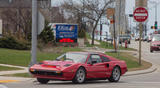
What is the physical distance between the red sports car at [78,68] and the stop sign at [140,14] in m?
10.1

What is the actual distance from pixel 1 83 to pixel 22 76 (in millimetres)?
2669

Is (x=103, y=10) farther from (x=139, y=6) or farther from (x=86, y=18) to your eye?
(x=139, y=6)

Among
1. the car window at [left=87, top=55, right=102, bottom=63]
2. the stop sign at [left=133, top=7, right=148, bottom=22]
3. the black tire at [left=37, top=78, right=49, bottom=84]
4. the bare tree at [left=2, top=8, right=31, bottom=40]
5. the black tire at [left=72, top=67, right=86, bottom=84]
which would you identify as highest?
the bare tree at [left=2, top=8, right=31, bottom=40]

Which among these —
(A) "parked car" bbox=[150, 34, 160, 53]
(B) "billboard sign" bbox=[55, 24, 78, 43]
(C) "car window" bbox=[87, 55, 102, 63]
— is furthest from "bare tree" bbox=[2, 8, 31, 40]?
(C) "car window" bbox=[87, 55, 102, 63]

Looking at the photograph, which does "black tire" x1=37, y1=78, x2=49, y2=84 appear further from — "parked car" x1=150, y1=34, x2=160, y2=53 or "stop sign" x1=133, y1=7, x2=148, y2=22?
"parked car" x1=150, y1=34, x2=160, y2=53

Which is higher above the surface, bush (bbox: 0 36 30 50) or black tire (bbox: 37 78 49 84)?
bush (bbox: 0 36 30 50)

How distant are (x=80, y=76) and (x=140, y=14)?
1336cm

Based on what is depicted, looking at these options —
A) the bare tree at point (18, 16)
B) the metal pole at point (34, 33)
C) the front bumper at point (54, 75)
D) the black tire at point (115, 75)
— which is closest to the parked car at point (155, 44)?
the bare tree at point (18, 16)

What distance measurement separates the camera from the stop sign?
93.8 feet

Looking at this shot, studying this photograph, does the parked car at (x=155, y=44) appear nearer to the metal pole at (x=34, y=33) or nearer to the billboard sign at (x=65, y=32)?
the billboard sign at (x=65, y=32)

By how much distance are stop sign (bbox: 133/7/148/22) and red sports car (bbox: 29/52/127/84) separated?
33.0 feet

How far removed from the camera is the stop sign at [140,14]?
93.8 ft

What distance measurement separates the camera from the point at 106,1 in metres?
64.5

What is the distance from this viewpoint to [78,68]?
16156 millimetres
